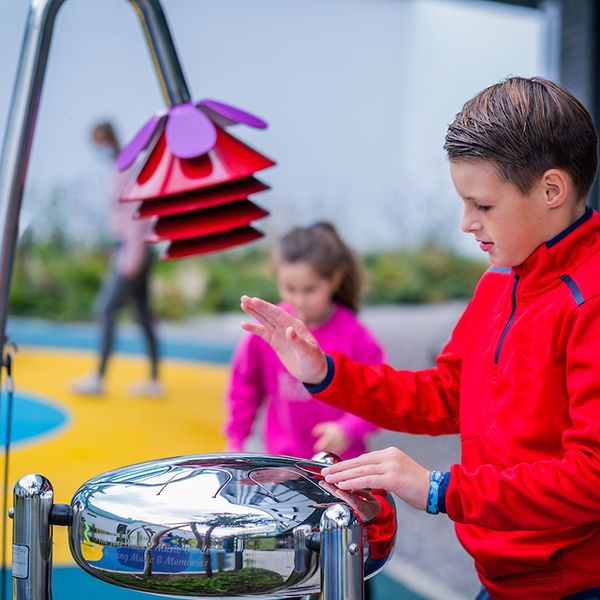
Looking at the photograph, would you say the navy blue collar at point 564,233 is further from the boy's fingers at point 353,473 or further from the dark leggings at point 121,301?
the dark leggings at point 121,301

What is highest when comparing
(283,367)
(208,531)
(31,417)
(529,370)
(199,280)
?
(529,370)

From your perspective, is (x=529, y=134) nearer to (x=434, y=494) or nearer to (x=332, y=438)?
(x=434, y=494)

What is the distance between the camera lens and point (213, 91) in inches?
357

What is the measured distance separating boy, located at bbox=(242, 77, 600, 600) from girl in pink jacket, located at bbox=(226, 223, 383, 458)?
1.04 metres

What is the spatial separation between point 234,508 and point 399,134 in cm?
878

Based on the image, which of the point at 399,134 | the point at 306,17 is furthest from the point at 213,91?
the point at 399,134

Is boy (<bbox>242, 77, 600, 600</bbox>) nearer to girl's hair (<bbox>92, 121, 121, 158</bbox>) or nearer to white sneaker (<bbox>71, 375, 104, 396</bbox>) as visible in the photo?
girl's hair (<bbox>92, 121, 121, 158</bbox>)

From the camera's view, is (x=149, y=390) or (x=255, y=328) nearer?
(x=255, y=328)

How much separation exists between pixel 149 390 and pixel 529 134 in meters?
4.73

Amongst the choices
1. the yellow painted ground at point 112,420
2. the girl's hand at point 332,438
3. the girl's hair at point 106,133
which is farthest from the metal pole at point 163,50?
the girl's hair at point 106,133

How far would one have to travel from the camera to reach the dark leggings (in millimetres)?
5195

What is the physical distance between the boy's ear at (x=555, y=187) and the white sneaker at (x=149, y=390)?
15.3 ft

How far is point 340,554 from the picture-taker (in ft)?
2.78

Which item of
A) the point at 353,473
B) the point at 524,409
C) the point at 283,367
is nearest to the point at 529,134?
the point at 524,409
